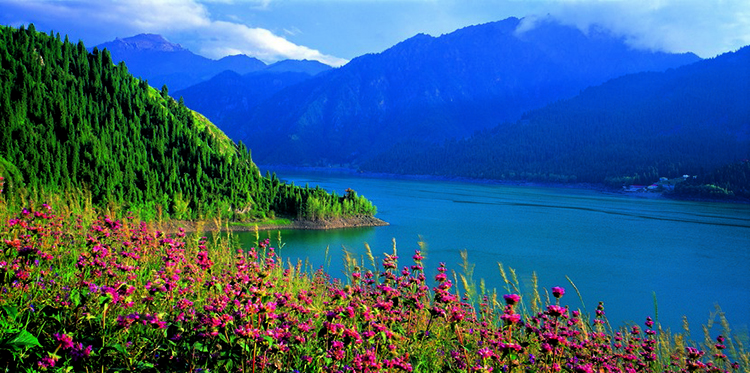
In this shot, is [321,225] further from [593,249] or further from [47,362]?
[47,362]

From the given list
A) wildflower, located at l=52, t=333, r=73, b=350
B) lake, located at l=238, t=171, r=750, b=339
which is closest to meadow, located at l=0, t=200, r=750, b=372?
wildflower, located at l=52, t=333, r=73, b=350

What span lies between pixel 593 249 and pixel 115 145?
49.7 meters

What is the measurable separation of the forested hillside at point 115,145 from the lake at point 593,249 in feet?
27.2

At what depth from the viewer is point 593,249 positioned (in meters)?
43.8

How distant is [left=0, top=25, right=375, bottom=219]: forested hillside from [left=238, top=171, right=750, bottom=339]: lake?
8276 mm

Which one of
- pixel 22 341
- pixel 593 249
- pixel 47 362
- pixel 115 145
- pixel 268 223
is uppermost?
pixel 115 145

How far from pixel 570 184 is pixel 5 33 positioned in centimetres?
14206

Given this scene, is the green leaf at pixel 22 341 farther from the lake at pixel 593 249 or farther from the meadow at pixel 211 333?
the lake at pixel 593 249

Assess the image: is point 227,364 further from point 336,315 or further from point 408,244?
point 408,244

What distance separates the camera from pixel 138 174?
48.7 m

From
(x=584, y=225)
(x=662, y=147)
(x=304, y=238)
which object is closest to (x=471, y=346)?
(x=304, y=238)

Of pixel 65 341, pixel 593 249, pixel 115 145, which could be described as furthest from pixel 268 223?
pixel 65 341

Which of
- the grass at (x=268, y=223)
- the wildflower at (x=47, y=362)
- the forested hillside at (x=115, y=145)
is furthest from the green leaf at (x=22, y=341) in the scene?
the grass at (x=268, y=223)

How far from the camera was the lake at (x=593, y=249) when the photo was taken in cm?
2702
